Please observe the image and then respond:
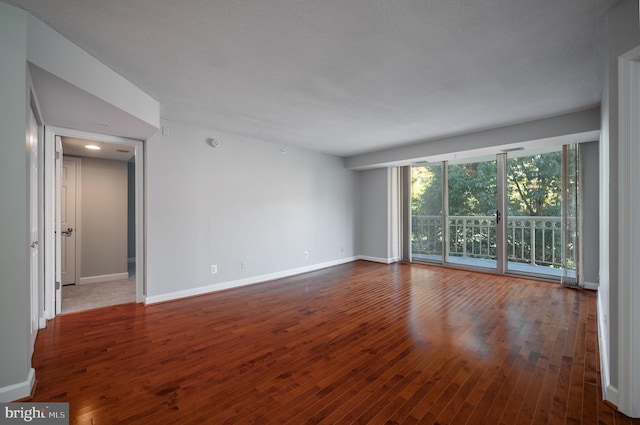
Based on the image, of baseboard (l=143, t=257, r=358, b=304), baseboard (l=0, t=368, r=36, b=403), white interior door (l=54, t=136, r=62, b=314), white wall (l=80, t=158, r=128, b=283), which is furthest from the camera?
white wall (l=80, t=158, r=128, b=283)

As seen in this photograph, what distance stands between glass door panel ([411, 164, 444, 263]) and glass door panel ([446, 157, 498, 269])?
226mm

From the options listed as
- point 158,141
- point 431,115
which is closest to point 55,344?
point 158,141

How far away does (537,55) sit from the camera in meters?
2.21

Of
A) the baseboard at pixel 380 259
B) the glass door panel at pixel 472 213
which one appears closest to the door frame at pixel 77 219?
the baseboard at pixel 380 259

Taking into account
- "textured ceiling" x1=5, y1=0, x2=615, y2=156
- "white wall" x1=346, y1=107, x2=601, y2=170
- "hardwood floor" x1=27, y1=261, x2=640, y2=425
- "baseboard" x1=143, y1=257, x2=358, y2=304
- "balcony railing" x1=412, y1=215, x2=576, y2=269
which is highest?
Answer: "textured ceiling" x1=5, y1=0, x2=615, y2=156

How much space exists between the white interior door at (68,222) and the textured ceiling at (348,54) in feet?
8.35

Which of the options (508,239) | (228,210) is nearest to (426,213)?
(508,239)

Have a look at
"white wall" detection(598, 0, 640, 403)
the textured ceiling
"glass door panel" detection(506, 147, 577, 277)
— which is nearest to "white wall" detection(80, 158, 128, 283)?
the textured ceiling

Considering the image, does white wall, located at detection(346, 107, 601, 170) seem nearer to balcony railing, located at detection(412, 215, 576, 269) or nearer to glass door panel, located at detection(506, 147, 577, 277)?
glass door panel, located at detection(506, 147, 577, 277)

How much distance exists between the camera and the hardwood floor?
5.33ft

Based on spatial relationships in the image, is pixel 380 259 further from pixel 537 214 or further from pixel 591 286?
pixel 591 286

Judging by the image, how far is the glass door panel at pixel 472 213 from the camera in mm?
5293

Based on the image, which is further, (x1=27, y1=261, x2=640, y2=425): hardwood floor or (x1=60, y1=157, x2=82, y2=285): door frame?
(x1=60, y1=157, x2=82, y2=285): door frame

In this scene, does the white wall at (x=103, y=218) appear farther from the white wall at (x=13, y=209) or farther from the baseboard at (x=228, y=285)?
the white wall at (x=13, y=209)
